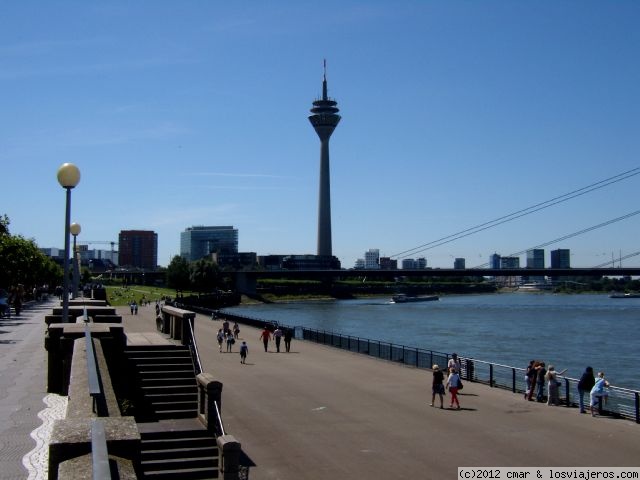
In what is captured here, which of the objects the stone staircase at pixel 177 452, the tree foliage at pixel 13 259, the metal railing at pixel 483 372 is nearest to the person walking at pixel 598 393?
the metal railing at pixel 483 372

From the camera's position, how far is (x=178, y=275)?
124m

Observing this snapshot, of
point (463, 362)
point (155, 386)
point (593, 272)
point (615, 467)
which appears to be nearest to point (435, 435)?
point (615, 467)

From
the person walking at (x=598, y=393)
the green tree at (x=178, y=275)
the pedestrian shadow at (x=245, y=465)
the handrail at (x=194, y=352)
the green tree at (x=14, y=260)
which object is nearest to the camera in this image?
the pedestrian shadow at (x=245, y=465)

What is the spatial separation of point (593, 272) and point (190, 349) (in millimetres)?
100097

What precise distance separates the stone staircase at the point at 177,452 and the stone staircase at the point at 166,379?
81 centimetres

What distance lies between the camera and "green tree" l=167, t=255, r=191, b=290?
124125 millimetres

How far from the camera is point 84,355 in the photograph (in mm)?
10156

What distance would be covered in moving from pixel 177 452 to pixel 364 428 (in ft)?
17.3

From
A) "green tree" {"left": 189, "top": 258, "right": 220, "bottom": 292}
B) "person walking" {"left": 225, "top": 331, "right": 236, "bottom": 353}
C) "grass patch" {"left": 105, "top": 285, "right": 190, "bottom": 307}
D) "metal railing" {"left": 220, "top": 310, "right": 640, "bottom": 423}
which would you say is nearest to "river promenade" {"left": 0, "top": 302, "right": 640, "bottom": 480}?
"metal railing" {"left": 220, "top": 310, "right": 640, "bottom": 423}

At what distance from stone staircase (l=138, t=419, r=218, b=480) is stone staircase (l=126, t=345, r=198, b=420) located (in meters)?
0.81

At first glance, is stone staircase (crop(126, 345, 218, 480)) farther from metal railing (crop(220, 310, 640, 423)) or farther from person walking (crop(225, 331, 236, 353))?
person walking (crop(225, 331, 236, 353))

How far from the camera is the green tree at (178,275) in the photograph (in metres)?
124

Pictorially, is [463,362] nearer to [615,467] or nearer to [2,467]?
[615,467]

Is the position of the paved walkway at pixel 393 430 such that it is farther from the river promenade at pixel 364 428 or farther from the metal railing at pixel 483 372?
the metal railing at pixel 483 372
